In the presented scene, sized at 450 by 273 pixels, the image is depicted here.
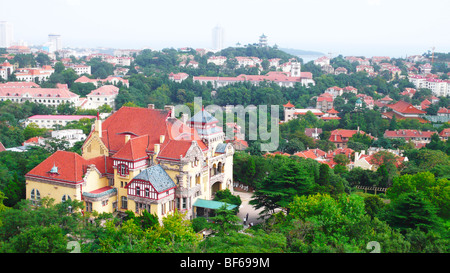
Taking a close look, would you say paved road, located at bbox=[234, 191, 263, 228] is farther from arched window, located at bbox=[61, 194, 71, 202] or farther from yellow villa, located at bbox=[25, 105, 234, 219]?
arched window, located at bbox=[61, 194, 71, 202]

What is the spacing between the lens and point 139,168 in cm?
2330

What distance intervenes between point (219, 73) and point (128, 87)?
30410mm

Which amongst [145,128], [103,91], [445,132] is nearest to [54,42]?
[103,91]

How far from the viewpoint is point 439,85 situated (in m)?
85.2

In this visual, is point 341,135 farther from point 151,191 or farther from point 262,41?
point 262,41

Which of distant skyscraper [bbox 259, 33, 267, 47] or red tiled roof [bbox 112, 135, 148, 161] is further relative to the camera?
distant skyscraper [bbox 259, 33, 267, 47]

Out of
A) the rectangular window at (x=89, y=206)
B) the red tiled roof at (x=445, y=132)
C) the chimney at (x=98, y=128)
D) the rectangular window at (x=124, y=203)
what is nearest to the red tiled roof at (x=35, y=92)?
the chimney at (x=98, y=128)

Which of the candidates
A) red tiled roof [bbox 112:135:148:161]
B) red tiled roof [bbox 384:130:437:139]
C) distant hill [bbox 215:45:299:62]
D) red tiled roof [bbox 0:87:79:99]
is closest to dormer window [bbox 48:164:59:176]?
red tiled roof [bbox 112:135:148:161]

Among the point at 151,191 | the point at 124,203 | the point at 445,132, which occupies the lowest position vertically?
the point at 124,203

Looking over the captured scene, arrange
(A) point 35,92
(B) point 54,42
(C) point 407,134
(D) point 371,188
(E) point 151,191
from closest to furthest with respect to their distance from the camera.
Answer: (E) point 151,191 → (D) point 371,188 → (C) point 407,134 → (A) point 35,92 → (B) point 54,42

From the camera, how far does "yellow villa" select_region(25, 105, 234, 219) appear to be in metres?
22.0

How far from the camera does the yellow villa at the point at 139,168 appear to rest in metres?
22.0

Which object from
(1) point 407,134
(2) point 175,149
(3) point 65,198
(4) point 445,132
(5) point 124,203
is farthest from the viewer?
(1) point 407,134
